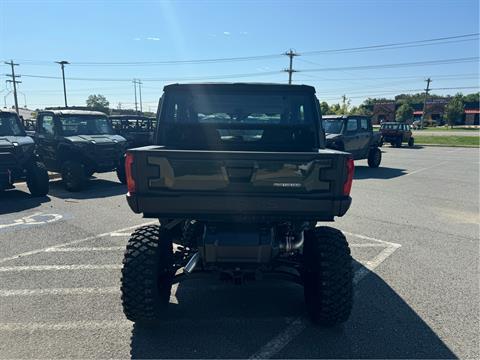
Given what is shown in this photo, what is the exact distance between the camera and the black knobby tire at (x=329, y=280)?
2.89 m

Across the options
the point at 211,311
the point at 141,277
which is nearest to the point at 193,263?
the point at 141,277

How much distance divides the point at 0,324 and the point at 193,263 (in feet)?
6.17

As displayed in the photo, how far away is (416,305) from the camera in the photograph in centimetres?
342

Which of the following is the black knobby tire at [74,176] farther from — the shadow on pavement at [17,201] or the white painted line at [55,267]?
the white painted line at [55,267]

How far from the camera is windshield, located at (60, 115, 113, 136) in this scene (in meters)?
9.49

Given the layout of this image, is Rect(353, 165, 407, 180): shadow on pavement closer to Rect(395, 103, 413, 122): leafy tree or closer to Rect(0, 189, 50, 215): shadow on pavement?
Rect(0, 189, 50, 215): shadow on pavement

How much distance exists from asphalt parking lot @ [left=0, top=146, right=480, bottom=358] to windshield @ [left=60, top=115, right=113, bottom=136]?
153 inches

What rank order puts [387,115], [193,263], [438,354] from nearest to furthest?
1. [438,354]
2. [193,263]
3. [387,115]

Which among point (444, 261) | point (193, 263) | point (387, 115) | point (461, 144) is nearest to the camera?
point (193, 263)

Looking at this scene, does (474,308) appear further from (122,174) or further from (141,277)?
(122,174)

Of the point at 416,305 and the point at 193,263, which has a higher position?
the point at 193,263

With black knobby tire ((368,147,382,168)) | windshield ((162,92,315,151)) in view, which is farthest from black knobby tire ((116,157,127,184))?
black knobby tire ((368,147,382,168))

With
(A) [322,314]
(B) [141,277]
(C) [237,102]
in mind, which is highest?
(C) [237,102]

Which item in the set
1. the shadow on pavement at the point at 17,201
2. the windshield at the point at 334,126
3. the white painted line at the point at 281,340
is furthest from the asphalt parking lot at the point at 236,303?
the windshield at the point at 334,126
